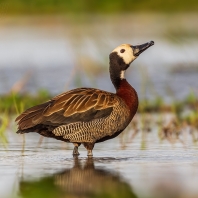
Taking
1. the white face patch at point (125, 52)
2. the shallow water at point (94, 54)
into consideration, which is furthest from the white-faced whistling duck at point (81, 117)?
the shallow water at point (94, 54)

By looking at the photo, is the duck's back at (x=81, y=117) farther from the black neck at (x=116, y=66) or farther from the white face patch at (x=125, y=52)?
the white face patch at (x=125, y=52)

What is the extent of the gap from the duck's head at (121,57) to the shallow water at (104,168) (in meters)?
Answer: 0.93

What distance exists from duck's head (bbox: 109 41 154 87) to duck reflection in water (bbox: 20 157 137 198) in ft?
7.35

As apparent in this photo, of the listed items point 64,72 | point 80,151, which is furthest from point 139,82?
point 80,151

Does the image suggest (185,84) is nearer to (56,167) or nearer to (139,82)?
(139,82)

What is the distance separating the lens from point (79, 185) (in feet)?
25.3

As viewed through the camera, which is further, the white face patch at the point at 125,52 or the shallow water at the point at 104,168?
the white face patch at the point at 125,52

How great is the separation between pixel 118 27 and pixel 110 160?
19974 mm

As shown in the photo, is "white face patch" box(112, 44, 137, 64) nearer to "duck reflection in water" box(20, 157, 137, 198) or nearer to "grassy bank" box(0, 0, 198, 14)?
"duck reflection in water" box(20, 157, 137, 198)

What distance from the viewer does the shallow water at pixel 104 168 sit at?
7.40 meters

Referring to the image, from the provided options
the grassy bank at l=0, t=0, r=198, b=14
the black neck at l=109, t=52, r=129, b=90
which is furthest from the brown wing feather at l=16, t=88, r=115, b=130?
the grassy bank at l=0, t=0, r=198, b=14

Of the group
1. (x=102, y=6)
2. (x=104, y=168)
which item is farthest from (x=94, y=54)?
(x=104, y=168)

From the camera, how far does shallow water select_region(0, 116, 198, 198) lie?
740 centimetres

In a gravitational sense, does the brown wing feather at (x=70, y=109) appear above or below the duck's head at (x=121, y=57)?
below
